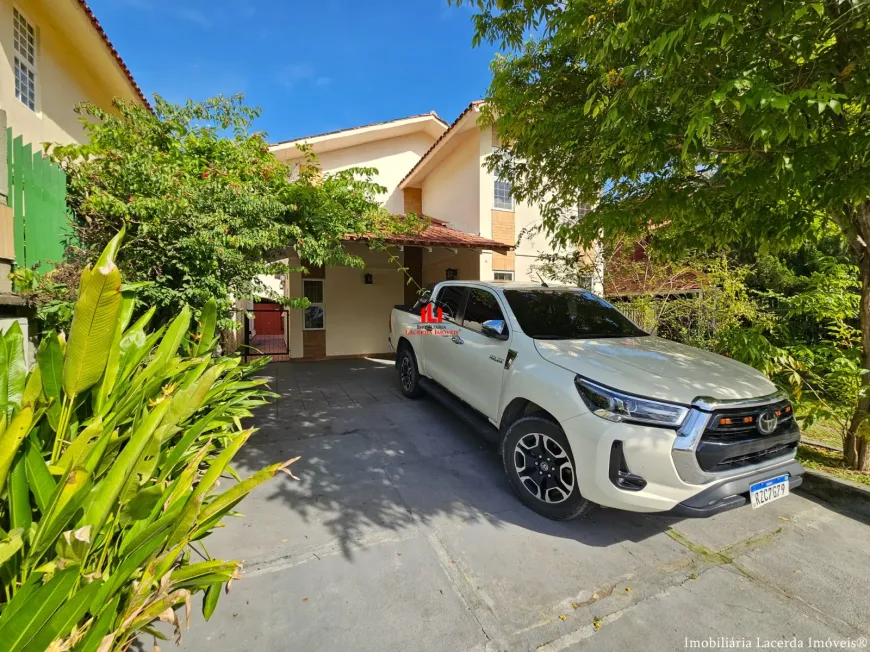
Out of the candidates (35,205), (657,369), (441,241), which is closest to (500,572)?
(657,369)

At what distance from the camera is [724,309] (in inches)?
231

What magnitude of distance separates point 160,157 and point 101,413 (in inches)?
148

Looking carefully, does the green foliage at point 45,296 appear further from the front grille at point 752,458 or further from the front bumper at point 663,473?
the front grille at point 752,458

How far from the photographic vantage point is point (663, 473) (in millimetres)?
2328

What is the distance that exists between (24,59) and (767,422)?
9.40 metres

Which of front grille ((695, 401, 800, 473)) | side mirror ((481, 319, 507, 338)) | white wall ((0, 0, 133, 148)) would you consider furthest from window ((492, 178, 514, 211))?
front grille ((695, 401, 800, 473))

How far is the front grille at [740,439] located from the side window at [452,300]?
279cm

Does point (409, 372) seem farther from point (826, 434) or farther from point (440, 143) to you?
point (440, 143)

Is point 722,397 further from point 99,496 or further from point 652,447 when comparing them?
point 99,496

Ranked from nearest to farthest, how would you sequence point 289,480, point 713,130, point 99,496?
point 99,496, point 713,130, point 289,480

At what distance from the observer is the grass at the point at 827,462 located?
11.1ft

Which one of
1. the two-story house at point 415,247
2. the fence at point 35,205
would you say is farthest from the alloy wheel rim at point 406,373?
the fence at point 35,205

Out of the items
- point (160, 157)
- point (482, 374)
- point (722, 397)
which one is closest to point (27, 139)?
point (160, 157)

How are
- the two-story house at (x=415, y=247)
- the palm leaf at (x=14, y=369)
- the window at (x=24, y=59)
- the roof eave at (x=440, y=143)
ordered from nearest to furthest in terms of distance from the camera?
the palm leaf at (x=14, y=369)
the window at (x=24, y=59)
the roof eave at (x=440, y=143)
the two-story house at (x=415, y=247)
